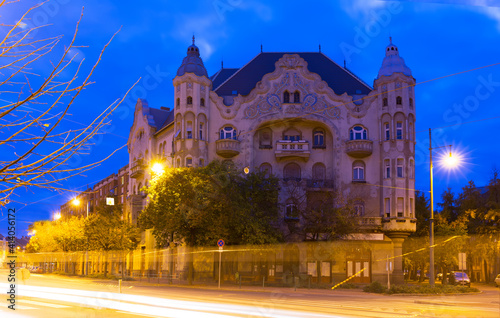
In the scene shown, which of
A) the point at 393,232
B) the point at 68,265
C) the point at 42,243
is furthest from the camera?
the point at 68,265

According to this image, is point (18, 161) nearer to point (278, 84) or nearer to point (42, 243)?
point (278, 84)

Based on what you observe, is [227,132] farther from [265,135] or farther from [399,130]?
[399,130]

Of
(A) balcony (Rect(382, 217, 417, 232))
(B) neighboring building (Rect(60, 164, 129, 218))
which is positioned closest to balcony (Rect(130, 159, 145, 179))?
(B) neighboring building (Rect(60, 164, 129, 218))

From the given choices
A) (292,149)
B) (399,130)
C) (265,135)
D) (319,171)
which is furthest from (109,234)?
(399,130)

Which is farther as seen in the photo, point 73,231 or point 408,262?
point 73,231

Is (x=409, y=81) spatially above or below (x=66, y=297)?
above

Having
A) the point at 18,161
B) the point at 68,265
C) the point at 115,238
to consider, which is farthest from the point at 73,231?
the point at 18,161

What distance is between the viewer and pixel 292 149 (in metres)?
54.9

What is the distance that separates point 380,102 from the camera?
Answer: 55969 millimetres

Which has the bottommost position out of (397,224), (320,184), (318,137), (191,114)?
(397,224)

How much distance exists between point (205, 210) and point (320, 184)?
15.9 meters

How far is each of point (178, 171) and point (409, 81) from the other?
25.1 m

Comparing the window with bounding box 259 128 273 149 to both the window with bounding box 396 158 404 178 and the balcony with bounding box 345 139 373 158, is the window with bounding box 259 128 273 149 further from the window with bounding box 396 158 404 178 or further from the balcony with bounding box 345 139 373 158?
the window with bounding box 396 158 404 178

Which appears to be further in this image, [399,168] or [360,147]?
[360,147]
